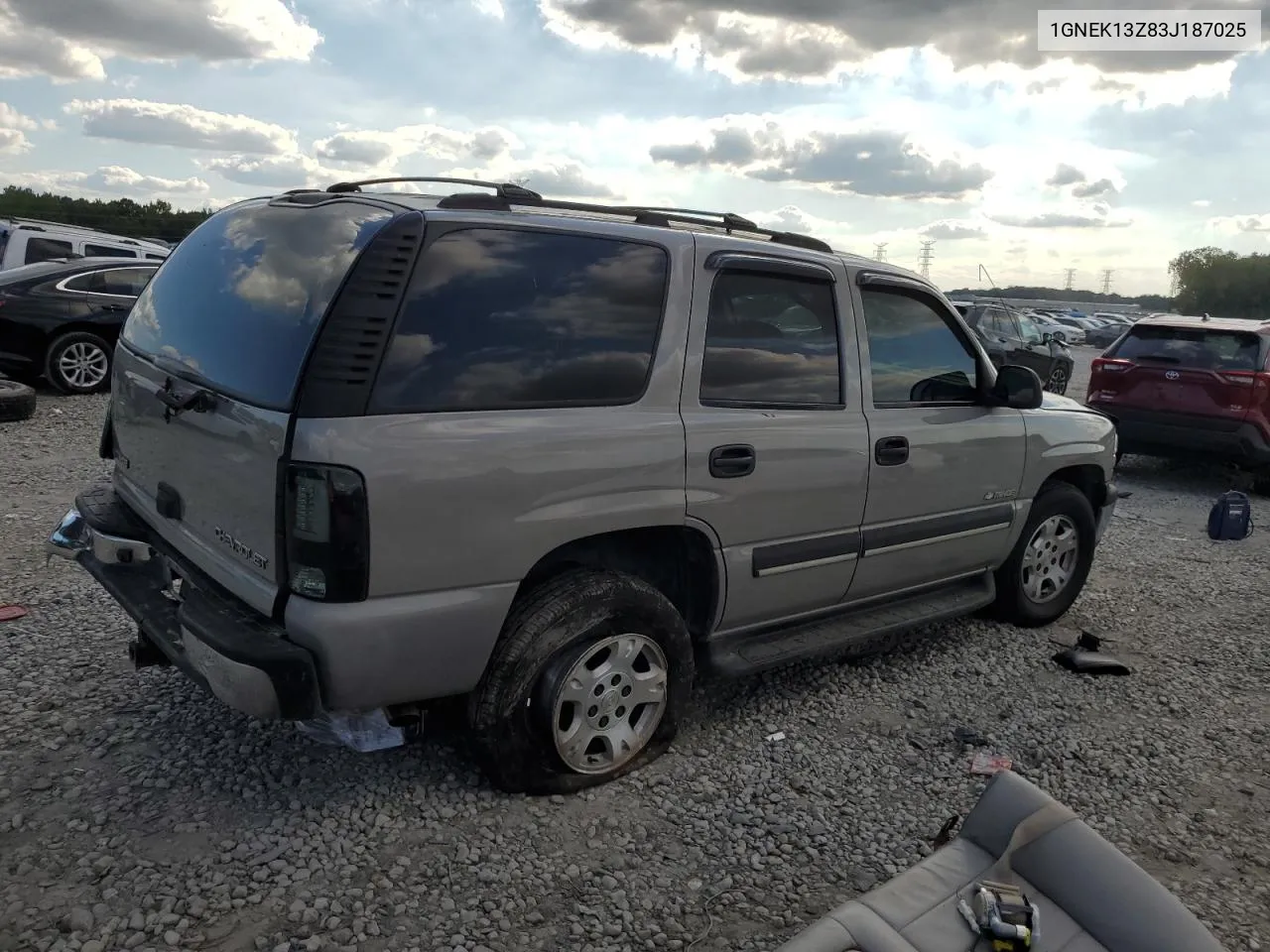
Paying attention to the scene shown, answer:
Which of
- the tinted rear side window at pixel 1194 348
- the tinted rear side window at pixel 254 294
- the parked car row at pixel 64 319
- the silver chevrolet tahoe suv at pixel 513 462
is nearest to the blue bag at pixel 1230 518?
the tinted rear side window at pixel 1194 348

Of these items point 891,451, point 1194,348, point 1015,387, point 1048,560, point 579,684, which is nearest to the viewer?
point 579,684

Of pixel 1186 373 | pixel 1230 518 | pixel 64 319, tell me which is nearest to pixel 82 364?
pixel 64 319

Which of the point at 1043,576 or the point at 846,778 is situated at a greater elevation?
the point at 1043,576

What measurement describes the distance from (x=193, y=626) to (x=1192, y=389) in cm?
902

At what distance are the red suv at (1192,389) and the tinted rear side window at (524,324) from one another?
7532 millimetres

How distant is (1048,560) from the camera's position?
5.11 meters

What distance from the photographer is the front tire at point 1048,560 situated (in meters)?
4.92

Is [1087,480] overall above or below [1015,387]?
below

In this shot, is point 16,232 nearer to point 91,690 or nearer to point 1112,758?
point 91,690

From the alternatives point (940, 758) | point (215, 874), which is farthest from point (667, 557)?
point (215, 874)

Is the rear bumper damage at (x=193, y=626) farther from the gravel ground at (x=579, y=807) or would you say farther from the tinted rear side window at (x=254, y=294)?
the tinted rear side window at (x=254, y=294)

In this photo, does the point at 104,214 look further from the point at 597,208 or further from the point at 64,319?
the point at 597,208

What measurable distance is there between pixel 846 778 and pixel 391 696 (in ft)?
5.65

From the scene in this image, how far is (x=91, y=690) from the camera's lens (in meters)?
3.68
